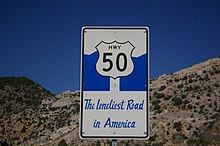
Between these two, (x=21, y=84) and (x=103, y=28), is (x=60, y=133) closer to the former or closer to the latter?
(x=103, y=28)

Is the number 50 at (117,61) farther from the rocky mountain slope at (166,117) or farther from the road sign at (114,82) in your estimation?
the rocky mountain slope at (166,117)

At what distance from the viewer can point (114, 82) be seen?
366 cm

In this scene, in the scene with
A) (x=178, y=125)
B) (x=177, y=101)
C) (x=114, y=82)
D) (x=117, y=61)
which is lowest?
(x=178, y=125)

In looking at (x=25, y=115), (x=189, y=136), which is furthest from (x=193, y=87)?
(x=25, y=115)

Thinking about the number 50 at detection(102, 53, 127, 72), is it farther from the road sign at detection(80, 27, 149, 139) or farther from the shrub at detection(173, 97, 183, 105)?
the shrub at detection(173, 97, 183, 105)

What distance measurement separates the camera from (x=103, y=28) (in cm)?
379

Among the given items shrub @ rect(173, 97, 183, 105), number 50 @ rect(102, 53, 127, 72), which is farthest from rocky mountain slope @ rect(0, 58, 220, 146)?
number 50 @ rect(102, 53, 127, 72)

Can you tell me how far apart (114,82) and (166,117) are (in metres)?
35.3

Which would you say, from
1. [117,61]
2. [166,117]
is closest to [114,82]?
[117,61]

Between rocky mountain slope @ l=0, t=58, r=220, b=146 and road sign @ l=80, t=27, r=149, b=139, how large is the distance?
39.2 ft

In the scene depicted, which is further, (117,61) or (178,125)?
(178,125)

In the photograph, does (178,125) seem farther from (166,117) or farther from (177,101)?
(177,101)

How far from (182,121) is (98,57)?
109 ft

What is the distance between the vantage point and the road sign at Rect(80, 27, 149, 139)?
3.57 meters
